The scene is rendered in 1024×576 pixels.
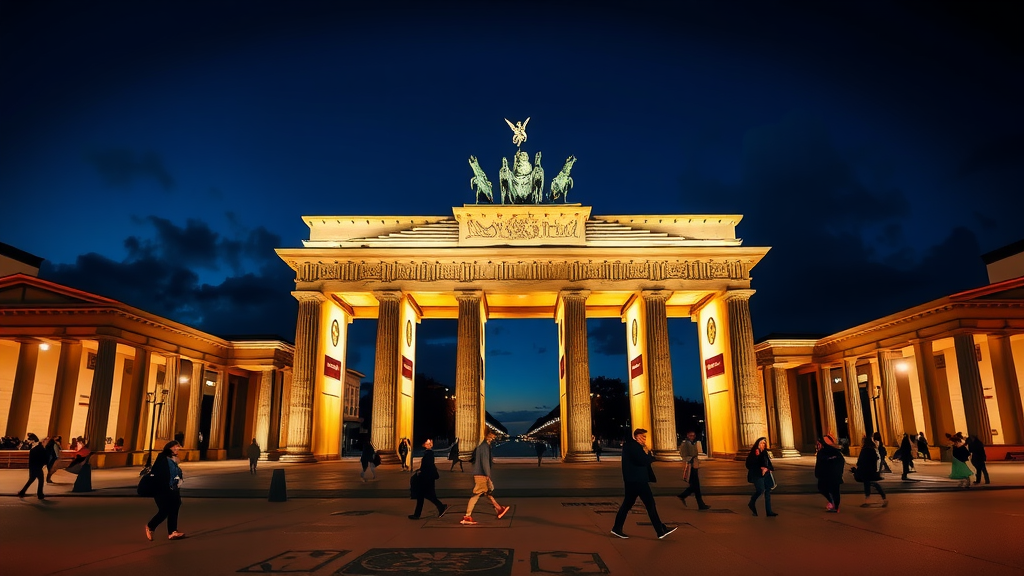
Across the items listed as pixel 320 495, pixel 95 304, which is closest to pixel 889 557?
pixel 320 495

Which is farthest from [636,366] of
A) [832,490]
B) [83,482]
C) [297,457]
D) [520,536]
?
[520,536]

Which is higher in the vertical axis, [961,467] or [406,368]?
[406,368]

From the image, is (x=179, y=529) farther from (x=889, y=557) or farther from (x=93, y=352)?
(x=93, y=352)

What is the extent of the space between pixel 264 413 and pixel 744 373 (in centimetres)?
3557

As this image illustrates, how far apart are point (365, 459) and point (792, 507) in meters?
14.5

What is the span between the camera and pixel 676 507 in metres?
14.5

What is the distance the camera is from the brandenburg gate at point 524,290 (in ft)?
119

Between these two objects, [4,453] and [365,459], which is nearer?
[365,459]

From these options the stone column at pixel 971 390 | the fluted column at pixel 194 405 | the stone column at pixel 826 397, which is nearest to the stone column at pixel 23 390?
the fluted column at pixel 194 405

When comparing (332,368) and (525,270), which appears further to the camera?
(332,368)

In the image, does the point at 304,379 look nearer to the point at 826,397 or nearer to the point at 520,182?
the point at 520,182

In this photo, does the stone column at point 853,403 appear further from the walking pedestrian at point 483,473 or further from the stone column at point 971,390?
the walking pedestrian at point 483,473

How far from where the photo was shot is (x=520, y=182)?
40.5 metres

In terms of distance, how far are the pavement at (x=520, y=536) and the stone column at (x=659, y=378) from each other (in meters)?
17.7
